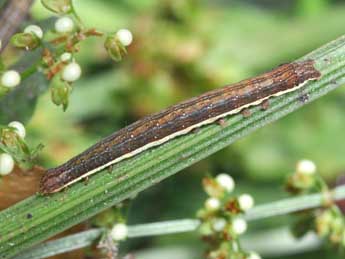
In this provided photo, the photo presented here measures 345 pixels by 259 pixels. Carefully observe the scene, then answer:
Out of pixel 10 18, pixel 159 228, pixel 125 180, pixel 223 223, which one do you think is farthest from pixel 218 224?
pixel 10 18

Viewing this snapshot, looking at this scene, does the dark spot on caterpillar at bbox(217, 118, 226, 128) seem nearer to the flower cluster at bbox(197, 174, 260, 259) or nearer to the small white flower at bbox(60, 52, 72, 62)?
the flower cluster at bbox(197, 174, 260, 259)

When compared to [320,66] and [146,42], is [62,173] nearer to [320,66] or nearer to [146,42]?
[320,66]

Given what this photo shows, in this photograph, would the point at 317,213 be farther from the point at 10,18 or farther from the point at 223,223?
the point at 10,18

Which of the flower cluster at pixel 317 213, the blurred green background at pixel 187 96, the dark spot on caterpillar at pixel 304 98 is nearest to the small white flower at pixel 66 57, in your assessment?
the dark spot on caterpillar at pixel 304 98

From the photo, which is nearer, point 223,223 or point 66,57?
point 66,57

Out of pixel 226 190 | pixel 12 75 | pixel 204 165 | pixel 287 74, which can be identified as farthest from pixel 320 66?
pixel 204 165

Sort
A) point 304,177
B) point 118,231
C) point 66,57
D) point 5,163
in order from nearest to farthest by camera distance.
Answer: point 5,163, point 66,57, point 118,231, point 304,177

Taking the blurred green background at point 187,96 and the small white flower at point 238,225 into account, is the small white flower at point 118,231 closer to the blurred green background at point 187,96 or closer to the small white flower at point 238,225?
the small white flower at point 238,225
